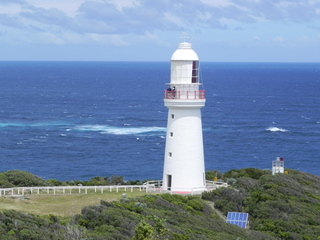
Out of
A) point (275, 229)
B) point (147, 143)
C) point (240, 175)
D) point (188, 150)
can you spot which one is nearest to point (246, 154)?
point (147, 143)

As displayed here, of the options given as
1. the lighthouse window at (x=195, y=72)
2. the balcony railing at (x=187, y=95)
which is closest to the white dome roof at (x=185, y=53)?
the lighthouse window at (x=195, y=72)

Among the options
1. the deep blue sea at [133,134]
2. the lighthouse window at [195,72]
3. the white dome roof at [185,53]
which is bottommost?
the deep blue sea at [133,134]

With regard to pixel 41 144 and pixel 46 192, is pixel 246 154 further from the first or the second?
pixel 46 192

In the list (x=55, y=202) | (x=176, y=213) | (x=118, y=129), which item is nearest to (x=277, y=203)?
(x=176, y=213)

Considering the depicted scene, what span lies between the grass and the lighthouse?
270cm

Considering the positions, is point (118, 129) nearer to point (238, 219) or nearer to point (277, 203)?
point (277, 203)

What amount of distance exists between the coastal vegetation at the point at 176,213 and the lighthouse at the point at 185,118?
1.83 m

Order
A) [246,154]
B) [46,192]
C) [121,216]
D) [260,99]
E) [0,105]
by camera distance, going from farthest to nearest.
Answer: [260,99] → [0,105] → [246,154] → [46,192] → [121,216]

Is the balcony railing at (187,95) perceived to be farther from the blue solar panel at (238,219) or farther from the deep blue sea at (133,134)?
the deep blue sea at (133,134)

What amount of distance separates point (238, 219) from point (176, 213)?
3747 millimetres

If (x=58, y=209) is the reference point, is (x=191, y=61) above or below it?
above

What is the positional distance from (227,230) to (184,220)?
6.02 feet

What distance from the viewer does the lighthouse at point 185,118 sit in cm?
3478

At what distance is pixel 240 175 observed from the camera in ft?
131
